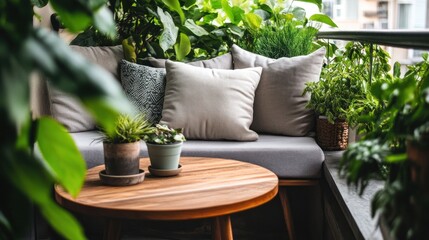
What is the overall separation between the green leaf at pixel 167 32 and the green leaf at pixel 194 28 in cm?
12

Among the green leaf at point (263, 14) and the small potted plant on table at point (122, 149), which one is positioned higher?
the green leaf at point (263, 14)

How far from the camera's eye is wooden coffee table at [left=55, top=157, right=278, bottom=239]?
1645mm

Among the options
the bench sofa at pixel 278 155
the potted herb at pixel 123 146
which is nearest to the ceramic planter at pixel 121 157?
the potted herb at pixel 123 146

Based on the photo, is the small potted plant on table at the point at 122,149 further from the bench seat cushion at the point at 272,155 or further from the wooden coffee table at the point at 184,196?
the bench seat cushion at the point at 272,155

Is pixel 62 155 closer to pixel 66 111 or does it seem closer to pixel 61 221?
pixel 61 221

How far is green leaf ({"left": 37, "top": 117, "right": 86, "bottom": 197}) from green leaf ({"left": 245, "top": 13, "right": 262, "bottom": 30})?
2818mm

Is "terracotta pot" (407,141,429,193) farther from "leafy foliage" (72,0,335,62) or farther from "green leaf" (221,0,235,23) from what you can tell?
"green leaf" (221,0,235,23)

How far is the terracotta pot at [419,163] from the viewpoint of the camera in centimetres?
69

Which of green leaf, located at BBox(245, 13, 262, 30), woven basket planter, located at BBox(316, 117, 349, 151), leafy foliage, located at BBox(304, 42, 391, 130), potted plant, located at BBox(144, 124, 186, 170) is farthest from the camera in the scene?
green leaf, located at BBox(245, 13, 262, 30)

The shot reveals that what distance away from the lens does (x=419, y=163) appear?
2.29 ft

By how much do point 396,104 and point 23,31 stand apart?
650mm

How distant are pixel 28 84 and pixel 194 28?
9.61 ft

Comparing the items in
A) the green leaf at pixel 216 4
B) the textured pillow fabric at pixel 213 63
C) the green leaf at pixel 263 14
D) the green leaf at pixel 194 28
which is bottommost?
the textured pillow fabric at pixel 213 63

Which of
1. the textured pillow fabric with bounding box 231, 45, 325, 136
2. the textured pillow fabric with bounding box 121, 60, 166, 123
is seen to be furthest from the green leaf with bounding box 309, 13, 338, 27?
the textured pillow fabric with bounding box 121, 60, 166, 123
